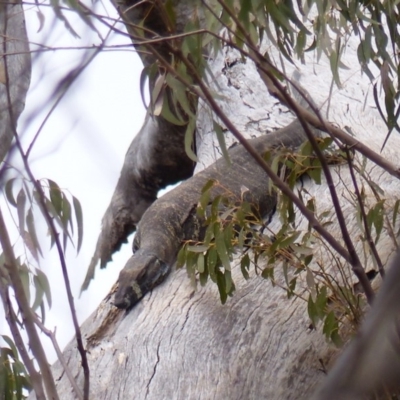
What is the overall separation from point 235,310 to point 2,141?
3.53ft

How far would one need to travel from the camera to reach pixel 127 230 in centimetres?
542

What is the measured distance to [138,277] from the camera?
10.5 feet

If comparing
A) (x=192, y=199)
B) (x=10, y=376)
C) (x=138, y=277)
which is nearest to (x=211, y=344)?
(x=10, y=376)

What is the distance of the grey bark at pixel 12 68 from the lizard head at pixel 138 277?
0.88 metres

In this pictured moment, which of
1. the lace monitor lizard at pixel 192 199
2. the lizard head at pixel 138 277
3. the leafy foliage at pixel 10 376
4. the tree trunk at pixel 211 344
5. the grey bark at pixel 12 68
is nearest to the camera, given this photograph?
the grey bark at pixel 12 68

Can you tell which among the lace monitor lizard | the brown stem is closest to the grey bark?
the brown stem

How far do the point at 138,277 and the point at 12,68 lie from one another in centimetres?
129

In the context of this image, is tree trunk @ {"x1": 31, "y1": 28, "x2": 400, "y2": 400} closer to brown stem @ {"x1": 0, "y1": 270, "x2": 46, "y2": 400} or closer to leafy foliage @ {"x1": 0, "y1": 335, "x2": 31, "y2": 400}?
leafy foliage @ {"x1": 0, "y1": 335, "x2": 31, "y2": 400}

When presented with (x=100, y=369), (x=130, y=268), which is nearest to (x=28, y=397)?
(x=100, y=369)

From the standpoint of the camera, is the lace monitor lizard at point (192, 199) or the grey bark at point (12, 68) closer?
the grey bark at point (12, 68)

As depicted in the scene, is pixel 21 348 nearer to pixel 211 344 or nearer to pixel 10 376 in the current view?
pixel 10 376

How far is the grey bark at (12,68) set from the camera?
1314 millimetres

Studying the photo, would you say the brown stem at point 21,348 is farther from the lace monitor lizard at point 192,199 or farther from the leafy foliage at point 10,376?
the lace monitor lizard at point 192,199

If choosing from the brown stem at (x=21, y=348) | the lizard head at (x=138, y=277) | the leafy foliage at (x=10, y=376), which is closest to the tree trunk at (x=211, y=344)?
the lizard head at (x=138, y=277)
